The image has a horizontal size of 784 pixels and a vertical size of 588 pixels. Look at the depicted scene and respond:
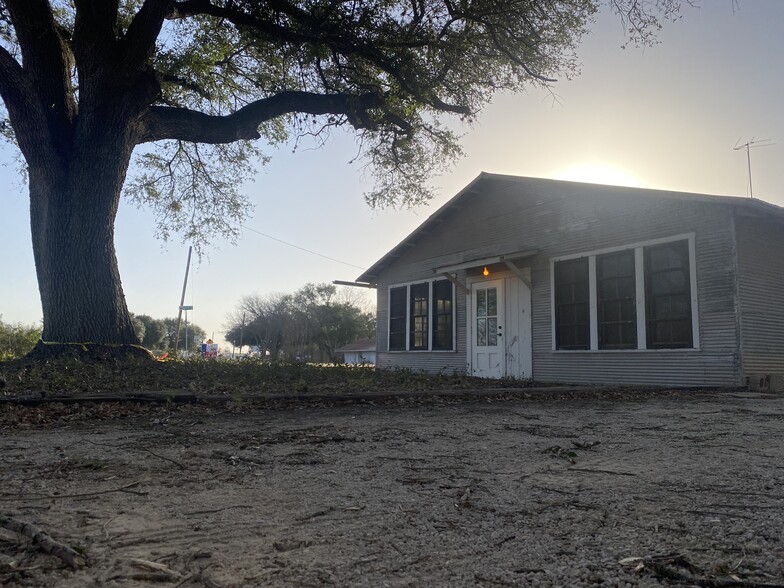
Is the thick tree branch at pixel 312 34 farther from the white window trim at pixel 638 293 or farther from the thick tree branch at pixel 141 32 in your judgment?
A: the white window trim at pixel 638 293

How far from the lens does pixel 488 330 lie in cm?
1373

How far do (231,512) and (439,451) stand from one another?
63.5 inches

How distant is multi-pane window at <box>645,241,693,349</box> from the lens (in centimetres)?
970

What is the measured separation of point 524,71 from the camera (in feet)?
36.6

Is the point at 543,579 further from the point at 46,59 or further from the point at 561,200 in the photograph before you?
the point at 561,200

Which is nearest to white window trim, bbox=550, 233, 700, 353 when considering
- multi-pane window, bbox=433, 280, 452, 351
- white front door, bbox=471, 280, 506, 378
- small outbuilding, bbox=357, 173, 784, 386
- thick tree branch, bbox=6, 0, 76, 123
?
small outbuilding, bbox=357, 173, 784, 386

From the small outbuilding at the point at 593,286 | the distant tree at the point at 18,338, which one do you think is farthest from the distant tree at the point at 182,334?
the small outbuilding at the point at 593,286

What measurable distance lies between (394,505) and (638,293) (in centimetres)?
910

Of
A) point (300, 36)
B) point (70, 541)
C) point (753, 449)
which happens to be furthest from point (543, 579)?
point (300, 36)

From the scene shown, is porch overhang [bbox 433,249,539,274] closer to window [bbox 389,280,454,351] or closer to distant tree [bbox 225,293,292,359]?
window [bbox 389,280,454,351]

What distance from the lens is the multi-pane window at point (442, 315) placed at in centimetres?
1484

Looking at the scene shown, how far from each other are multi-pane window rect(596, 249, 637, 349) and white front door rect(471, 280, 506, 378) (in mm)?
2655

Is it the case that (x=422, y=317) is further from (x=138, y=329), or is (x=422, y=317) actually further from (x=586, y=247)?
(x=138, y=329)

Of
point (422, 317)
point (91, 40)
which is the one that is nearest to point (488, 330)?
point (422, 317)
